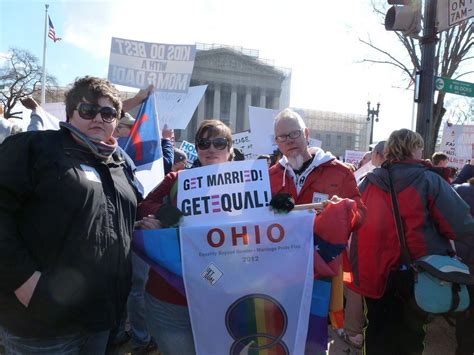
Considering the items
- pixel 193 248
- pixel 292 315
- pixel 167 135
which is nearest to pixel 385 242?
pixel 292 315

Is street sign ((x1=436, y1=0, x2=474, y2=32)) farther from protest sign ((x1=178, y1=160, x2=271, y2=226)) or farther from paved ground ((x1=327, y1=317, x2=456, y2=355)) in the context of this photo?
protest sign ((x1=178, y1=160, x2=271, y2=226))

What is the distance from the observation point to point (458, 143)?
9367 millimetres

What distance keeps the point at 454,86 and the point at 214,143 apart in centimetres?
483

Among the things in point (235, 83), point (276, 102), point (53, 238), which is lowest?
point (53, 238)

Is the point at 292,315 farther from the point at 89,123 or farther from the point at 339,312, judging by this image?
the point at 89,123

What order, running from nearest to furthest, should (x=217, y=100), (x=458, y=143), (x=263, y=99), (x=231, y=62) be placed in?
(x=458, y=143) → (x=217, y=100) → (x=231, y=62) → (x=263, y=99)

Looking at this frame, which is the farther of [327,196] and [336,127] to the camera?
[336,127]

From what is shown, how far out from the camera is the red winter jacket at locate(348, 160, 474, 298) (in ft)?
9.29

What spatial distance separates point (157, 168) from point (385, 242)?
2.10 metres

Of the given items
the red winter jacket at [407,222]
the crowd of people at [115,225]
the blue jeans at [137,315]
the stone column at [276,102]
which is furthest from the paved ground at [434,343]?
the stone column at [276,102]

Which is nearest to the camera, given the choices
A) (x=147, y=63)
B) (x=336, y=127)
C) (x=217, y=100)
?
(x=147, y=63)

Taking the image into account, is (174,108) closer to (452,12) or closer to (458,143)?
(452,12)

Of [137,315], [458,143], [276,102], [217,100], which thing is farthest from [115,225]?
[276,102]

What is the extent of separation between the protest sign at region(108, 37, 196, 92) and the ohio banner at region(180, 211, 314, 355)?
348cm
